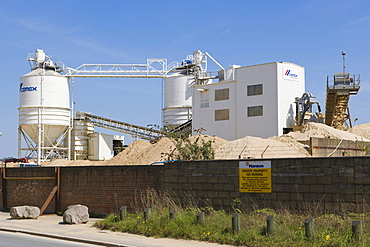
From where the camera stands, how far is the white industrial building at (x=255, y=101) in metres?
44.7

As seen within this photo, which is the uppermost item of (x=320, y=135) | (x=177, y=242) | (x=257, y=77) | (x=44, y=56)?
(x=44, y=56)

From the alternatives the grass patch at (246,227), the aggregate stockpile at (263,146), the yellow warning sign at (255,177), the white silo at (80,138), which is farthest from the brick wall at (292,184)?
the white silo at (80,138)

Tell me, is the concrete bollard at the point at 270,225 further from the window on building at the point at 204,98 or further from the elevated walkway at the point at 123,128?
the elevated walkway at the point at 123,128

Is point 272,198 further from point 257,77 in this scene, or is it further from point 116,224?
point 257,77

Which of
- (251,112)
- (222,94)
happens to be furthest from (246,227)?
(222,94)

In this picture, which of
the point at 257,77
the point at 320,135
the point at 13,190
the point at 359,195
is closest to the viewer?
the point at 359,195

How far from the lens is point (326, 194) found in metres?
15.0

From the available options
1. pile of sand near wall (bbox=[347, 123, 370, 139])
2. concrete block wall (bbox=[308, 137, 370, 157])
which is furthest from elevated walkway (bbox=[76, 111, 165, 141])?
concrete block wall (bbox=[308, 137, 370, 157])

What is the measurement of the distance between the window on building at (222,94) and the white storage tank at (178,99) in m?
12.2

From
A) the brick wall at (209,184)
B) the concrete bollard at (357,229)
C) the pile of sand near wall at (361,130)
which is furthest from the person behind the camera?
the pile of sand near wall at (361,130)

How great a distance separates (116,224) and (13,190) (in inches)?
449

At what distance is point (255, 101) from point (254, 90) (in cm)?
106

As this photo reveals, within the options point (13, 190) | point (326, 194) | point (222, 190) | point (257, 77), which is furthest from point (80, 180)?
point (257, 77)

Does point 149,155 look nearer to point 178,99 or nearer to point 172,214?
point 178,99
